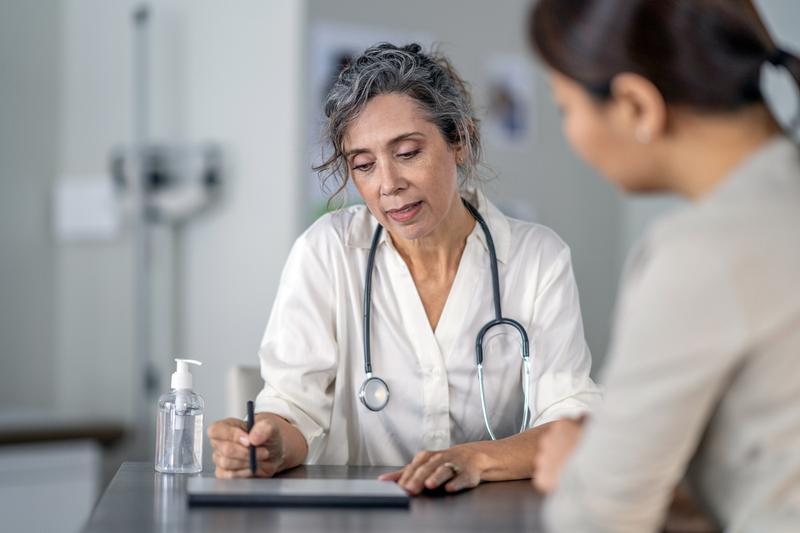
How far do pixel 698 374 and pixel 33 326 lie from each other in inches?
124

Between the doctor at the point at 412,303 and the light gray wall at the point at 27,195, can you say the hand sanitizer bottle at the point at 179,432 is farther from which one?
the light gray wall at the point at 27,195

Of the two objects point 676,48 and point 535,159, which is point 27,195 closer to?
point 535,159

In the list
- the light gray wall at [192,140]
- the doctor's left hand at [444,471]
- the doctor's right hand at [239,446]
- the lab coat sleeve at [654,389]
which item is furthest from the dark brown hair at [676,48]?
the light gray wall at [192,140]

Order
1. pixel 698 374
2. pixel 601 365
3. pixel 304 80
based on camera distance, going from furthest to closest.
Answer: pixel 601 365, pixel 304 80, pixel 698 374

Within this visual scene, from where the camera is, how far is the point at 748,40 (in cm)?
88

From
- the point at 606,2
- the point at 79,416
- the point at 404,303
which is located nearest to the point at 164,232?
the point at 79,416

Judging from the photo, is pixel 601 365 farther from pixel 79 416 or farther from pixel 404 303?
pixel 404 303

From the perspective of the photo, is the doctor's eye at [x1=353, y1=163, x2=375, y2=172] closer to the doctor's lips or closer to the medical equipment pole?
the doctor's lips

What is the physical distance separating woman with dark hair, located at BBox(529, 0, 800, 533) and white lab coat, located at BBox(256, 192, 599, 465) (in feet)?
2.68

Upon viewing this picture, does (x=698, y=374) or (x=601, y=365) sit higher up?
(x=698, y=374)

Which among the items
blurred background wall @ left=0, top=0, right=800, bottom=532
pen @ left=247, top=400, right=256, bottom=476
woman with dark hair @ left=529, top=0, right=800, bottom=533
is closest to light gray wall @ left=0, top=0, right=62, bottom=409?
blurred background wall @ left=0, top=0, right=800, bottom=532

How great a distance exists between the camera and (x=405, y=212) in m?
1.71

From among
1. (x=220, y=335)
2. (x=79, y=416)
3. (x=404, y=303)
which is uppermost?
(x=404, y=303)

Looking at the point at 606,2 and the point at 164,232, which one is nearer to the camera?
the point at 606,2
